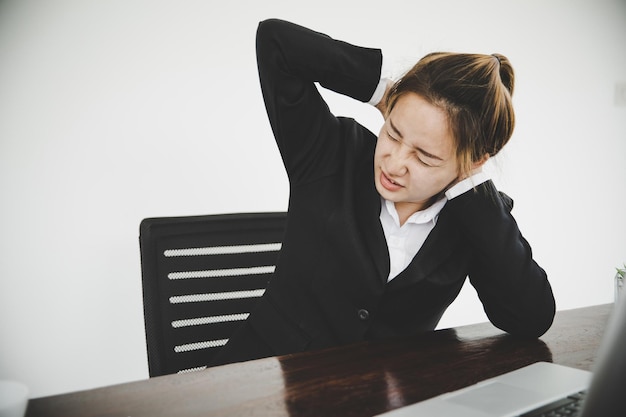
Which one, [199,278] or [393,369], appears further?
[199,278]

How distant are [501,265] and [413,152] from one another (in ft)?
0.94

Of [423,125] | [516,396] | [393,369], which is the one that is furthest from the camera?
[423,125]

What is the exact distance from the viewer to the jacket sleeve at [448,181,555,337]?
40.5 inches

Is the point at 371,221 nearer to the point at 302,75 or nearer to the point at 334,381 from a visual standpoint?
the point at 302,75

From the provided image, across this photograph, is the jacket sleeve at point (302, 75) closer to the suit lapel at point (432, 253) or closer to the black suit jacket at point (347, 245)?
the black suit jacket at point (347, 245)

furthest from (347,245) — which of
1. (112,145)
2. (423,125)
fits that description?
(112,145)

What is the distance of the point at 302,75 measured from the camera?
3.57 ft

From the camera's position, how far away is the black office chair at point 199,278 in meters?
1.03

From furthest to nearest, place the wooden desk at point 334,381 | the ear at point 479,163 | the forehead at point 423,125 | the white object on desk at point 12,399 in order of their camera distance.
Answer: the ear at point 479,163 → the forehead at point 423,125 → the wooden desk at point 334,381 → the white object on desk at point 12,399

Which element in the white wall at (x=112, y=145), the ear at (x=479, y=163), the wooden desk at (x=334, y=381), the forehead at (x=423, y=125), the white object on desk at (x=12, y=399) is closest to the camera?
the white object on desk at (x=12, y=399)

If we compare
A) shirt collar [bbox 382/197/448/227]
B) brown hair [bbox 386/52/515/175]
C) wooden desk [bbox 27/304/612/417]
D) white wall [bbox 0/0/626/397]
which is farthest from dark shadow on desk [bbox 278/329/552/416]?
white wall [bbox 0/0/626/397]

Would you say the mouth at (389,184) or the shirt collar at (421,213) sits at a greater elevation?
the mouth at (389,184)

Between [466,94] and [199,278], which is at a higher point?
[466,94]

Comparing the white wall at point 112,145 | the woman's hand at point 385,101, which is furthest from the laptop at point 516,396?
the white wall at point 112,145
